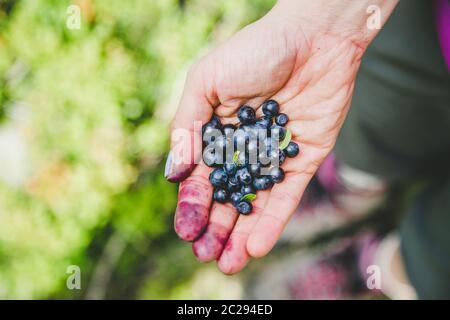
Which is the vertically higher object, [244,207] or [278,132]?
[278,132]

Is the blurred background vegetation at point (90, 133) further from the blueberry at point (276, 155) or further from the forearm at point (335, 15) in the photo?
the blueberry at point (276, 155)

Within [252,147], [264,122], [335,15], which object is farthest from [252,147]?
[335,15]

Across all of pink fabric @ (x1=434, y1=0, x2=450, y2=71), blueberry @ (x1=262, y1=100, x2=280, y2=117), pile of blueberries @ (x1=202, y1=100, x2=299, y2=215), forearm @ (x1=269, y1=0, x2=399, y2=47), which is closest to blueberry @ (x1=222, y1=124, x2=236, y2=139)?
pile of blueberries @ (x1=202, y1=100, x2=299, y2=215)

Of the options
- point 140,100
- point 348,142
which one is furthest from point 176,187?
point 348,142

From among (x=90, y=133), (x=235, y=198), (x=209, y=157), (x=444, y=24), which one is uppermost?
(x=444, y=24)

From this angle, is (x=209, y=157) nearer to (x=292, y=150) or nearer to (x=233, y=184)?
(x=233, y=184)

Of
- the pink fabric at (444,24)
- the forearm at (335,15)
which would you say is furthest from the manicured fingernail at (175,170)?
the pink fabric at (444,24)

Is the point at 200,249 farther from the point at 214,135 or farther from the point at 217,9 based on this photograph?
the point at 217,9

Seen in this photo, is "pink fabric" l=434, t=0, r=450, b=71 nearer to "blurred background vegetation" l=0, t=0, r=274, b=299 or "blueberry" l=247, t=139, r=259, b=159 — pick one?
"blueberry" l=247, t=139, r=259, b=159
